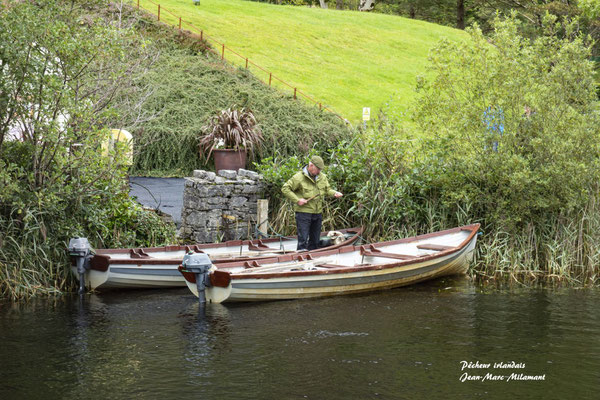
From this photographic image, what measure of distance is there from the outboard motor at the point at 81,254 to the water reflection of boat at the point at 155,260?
4.7 inches

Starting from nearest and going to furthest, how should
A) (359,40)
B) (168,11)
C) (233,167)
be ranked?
(233,167), (168,11), (359,40)

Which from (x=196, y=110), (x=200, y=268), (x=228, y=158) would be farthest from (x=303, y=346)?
(x=196, y=110)

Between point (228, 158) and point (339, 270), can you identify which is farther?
point (228, 158)

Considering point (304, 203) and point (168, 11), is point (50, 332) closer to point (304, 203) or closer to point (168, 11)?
point (304, 203)

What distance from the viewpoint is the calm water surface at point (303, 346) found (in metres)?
8.13

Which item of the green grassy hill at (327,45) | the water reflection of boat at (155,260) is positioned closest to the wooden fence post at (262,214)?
the water reflection of boat at (155,260)

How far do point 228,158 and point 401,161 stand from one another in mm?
5533

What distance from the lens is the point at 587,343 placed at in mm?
9945

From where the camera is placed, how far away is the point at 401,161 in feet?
51.8

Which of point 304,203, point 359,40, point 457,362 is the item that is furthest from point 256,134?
point 359,40

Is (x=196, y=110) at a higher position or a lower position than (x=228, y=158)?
higher

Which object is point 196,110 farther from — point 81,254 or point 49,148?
point 81,254

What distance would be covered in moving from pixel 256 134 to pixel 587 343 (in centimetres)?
1183

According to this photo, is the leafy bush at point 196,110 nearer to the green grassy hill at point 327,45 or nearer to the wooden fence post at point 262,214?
the green grassy hill at point 327,45
